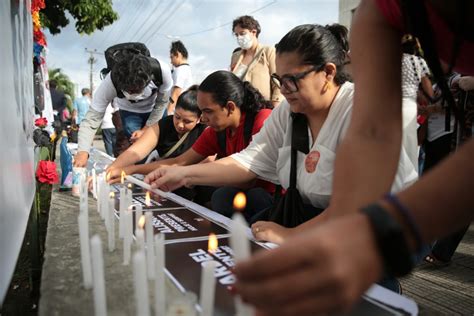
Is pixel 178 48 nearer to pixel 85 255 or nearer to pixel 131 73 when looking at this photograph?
pixel 131 73

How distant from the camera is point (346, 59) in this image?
189 centimetres

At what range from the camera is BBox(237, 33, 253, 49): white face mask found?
387cm

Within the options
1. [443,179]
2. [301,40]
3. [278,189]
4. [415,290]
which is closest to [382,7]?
[443,179]

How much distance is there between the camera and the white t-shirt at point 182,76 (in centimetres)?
509

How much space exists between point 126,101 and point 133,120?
27cm

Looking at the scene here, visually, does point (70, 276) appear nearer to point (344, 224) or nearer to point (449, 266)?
point (344, 224)

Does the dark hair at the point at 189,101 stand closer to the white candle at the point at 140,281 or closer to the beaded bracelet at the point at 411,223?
the white candle at the point at 140,281

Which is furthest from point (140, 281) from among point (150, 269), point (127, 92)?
point (127, 92)

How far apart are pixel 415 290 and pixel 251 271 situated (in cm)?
212

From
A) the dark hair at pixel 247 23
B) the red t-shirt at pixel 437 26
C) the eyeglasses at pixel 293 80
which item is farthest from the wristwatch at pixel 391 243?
the dark hair at pixel 247 23

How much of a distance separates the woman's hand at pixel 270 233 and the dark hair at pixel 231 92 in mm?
1190

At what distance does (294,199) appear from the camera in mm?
1754

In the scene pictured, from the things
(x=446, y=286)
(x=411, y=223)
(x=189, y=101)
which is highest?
(x=189, y=101)

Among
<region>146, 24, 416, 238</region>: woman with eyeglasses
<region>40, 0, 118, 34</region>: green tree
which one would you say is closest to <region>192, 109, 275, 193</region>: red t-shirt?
<region>146, 24, 416, 238</region>: woman with eyeglasses
